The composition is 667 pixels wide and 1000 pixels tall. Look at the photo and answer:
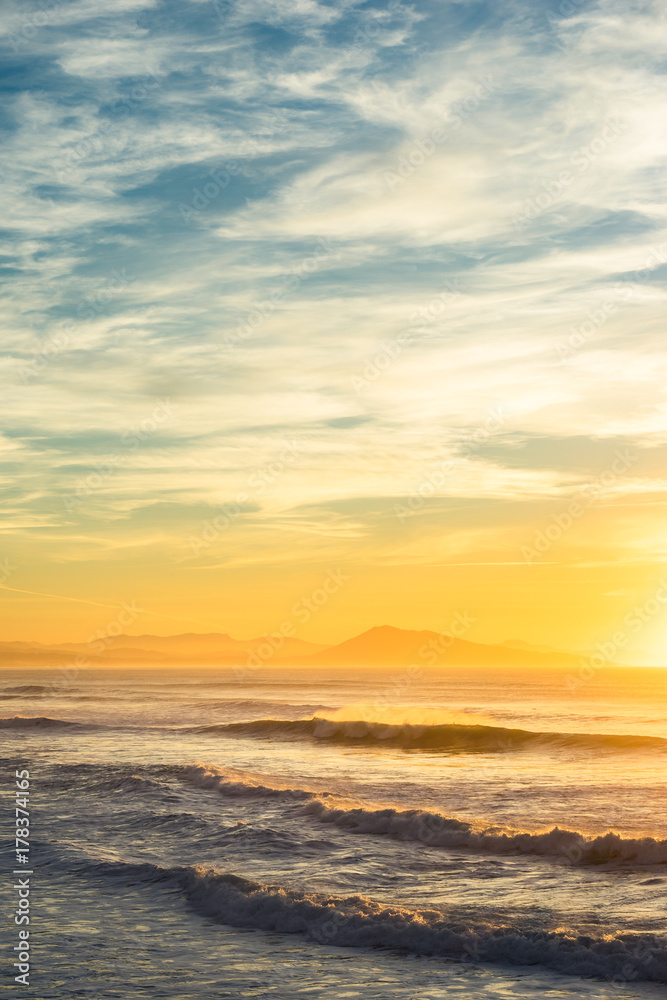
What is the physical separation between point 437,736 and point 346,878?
31348 mm

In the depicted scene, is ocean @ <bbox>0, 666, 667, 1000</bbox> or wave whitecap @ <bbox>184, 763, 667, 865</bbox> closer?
ocean @ <bbox>0, 666, 667, 1000</bbox>

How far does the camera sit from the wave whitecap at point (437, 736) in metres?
38.7

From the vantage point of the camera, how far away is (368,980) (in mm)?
9602

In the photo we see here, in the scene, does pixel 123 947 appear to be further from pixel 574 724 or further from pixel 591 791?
pixel 574 724

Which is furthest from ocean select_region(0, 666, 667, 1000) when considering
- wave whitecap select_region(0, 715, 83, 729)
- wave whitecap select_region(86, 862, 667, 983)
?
wave whitecap select_region(0, 715, 83, 729)

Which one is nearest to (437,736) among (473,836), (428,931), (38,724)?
(38,724)

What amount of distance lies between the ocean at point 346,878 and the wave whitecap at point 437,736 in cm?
557

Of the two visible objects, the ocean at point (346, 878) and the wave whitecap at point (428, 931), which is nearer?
the ocean at point (346, 878)

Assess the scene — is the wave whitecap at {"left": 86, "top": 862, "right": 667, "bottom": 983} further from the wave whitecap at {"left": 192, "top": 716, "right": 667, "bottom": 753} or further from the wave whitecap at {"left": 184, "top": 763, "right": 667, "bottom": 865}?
the wave whitecap at {"left": 192, "top": 716, "right": 667, "bottom": 753}

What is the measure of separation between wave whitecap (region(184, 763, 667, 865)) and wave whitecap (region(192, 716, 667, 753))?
20541 millimetres

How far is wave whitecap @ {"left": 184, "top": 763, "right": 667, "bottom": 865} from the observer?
15281 millimetres

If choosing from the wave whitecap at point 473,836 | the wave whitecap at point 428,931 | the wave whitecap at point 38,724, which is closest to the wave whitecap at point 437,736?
the wave whitecap at point 38,724

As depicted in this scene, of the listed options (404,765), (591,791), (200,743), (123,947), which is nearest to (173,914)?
(123,947)

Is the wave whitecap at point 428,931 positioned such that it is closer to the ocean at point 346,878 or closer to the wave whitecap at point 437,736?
the ocean at point 346,878
